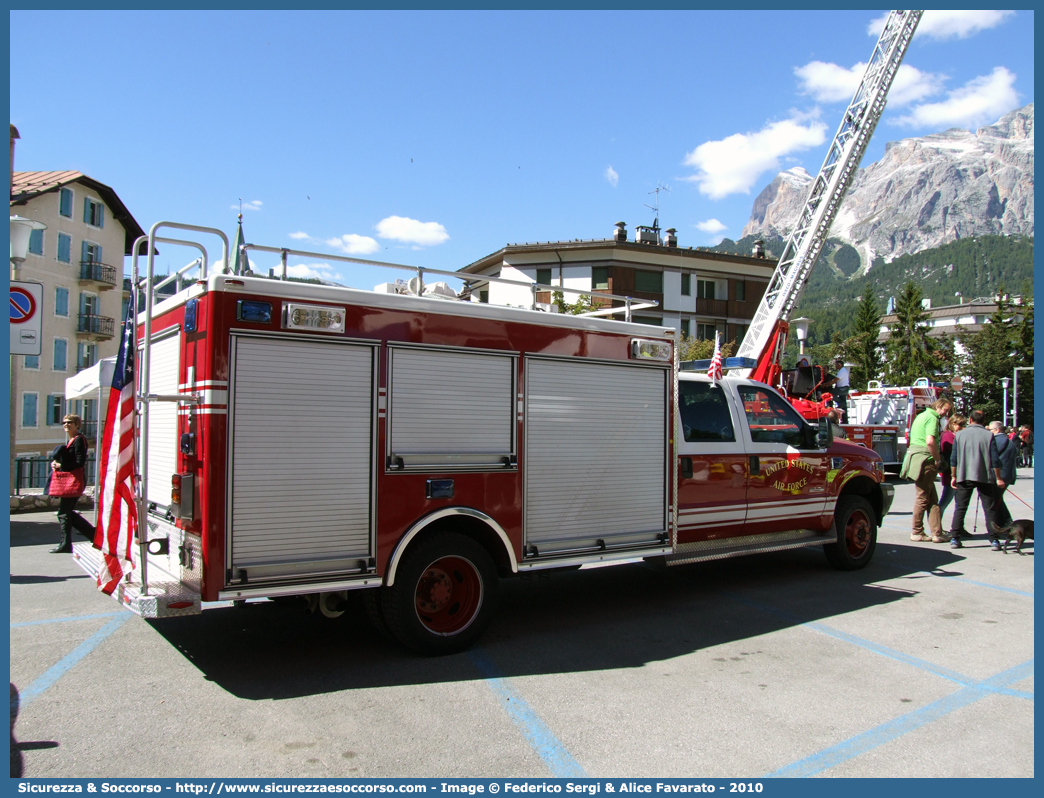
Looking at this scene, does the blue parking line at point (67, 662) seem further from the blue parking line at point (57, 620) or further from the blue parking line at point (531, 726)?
the blue parking line at point (531, 726)

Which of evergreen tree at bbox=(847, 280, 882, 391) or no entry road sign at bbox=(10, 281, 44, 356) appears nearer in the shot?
no entry road sign at bbox=(10, 281, 44, 356)

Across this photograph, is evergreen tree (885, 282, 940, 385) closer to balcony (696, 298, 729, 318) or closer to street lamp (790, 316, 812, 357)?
balcony (696, 298, 729, 318)

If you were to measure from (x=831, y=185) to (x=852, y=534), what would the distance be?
11.8 metres

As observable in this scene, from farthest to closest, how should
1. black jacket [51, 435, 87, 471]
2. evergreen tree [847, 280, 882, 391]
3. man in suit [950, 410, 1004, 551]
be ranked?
1. evergreen tree [847, 280, 882, 391]
2. man in suit [950, 410, 1004, 551]
3. black jacket [51, 435, 87, 471]

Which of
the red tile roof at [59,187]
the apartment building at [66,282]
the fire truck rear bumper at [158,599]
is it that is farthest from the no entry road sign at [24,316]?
the apartment building at [66,282]

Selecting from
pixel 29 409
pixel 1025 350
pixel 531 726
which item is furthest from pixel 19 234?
pixel 1025 350

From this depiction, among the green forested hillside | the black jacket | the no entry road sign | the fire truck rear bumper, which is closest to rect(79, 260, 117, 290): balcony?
the black jacket

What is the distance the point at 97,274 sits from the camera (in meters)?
40.6

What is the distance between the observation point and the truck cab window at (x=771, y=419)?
749cm

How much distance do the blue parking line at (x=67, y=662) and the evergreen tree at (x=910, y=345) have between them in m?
70.1

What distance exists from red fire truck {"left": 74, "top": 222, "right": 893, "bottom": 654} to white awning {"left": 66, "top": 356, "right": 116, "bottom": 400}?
274cm

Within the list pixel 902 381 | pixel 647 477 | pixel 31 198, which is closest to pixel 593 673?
pixel 647 477

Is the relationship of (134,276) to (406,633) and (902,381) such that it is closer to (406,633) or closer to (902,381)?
(406,633)

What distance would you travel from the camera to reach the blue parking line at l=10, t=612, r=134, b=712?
4504 mm
